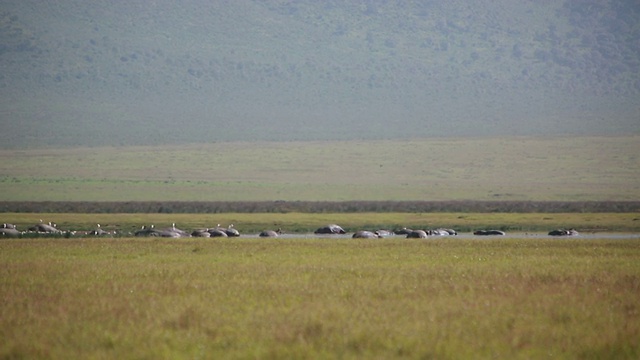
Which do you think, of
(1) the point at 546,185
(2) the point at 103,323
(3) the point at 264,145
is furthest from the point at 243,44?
(2) the point at 103,323

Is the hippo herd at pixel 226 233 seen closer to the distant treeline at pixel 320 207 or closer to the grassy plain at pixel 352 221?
the grassy plain at pixel 352 221

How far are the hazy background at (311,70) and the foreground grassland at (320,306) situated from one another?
8058cm

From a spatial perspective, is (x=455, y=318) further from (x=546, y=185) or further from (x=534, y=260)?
(x=546, y=185)

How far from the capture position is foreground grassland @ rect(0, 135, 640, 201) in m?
75.0

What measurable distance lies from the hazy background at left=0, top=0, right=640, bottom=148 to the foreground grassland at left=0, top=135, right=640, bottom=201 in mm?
6901

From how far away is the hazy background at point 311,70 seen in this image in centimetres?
10881

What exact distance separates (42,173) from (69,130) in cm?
2099

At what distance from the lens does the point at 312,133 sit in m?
106

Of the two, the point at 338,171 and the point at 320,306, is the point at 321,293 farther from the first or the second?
the point at 338,171

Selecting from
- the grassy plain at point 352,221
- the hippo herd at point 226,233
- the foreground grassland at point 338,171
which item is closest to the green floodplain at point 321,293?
the grassy plain at point 352,221

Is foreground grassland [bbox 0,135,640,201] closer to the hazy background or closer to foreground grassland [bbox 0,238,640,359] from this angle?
the hazy background

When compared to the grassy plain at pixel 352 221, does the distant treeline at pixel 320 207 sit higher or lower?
higher

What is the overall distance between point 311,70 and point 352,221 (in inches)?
3288

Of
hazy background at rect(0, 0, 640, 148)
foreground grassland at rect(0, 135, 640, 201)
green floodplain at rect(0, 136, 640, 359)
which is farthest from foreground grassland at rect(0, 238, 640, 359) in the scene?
hazy background at rect(0, 0, 640, 148)
